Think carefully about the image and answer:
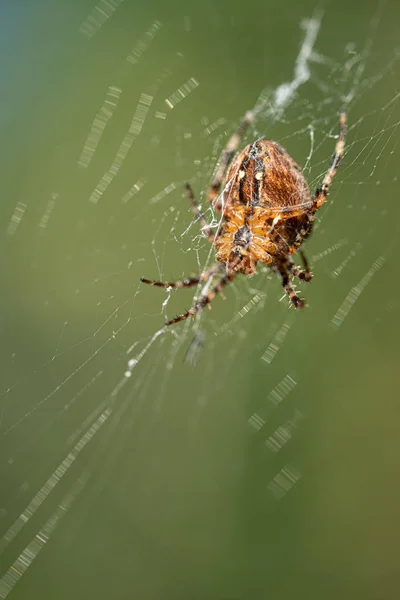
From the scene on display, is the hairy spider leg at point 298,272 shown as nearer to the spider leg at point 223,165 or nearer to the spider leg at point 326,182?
the spider leg at point 326,182

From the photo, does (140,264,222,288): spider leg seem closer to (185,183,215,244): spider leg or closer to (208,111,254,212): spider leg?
(185,183,215,244): spider leg

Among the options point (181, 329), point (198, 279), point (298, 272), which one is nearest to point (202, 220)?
point (198, 279)

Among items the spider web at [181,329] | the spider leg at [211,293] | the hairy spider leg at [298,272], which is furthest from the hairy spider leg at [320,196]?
the spider web at [181,329]

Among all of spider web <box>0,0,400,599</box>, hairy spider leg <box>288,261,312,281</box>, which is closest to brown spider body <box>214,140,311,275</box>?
hairy spider leg <box>288,261,312,281</box>

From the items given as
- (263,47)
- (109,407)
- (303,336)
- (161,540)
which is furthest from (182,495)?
A: (263,47)

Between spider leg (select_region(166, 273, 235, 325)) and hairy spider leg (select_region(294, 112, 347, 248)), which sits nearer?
hairy spider leg (select_region(294, 112, 347, 248))

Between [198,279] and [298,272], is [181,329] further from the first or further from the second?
[298,272]

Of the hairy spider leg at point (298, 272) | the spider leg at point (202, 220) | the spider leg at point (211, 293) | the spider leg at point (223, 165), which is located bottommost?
the spider leg at point (211, 293)
